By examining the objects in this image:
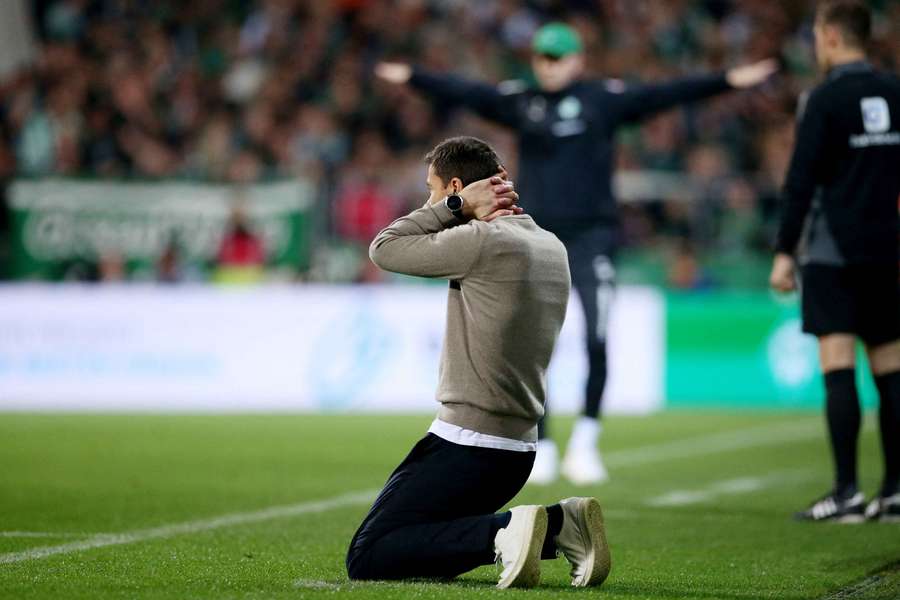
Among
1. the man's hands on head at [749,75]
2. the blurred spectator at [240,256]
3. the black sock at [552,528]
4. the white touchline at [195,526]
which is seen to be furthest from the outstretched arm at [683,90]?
the blurred spectator at [240,256]

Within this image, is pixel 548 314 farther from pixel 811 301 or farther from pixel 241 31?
pixel 241 31

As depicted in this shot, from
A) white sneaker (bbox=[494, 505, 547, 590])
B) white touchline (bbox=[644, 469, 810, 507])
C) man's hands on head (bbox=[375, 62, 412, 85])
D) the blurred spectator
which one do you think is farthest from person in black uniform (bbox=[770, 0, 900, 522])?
the blurred spectator

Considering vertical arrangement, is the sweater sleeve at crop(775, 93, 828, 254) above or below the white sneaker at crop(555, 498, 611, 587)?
above

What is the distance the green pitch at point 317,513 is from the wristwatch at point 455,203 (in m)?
1.15

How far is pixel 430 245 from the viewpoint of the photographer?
504cm

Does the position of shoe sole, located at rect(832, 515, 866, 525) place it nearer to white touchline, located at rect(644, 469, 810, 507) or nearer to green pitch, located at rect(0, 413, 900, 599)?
green pitch, located at rect(0, 413, 900, 599)

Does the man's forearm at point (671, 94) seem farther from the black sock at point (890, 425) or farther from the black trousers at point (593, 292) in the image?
the black sock at point (890, 425)

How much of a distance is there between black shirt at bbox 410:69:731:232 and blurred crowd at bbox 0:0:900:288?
23.6 feet

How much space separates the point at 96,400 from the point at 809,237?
32.6 ft

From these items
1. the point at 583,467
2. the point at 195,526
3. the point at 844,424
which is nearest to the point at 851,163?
the point at 844,424

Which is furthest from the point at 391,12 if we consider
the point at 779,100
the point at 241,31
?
the point at 779,100

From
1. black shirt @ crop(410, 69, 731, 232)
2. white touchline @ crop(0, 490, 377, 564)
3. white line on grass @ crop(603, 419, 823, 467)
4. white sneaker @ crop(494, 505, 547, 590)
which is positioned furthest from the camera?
white line on grass @ crop(603, 419, 823, 467)

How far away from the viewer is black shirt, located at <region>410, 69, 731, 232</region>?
934cm

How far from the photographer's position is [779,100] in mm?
18844
